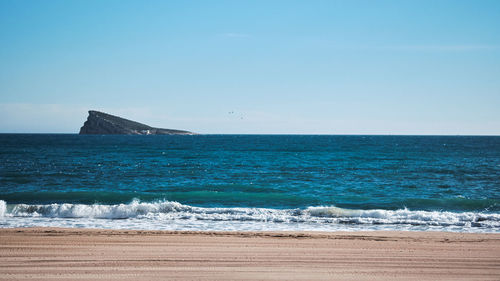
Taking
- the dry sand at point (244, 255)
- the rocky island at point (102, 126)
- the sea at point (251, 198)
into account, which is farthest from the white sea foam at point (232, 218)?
the rocky island at point (102, 126)

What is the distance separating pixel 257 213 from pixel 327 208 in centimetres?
304

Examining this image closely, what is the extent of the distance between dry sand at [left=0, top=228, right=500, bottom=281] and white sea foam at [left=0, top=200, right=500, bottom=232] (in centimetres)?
165

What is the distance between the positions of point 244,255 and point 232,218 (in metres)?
6.13

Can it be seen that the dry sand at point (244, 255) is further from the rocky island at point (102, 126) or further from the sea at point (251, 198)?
the rocky island at point (102, 126)

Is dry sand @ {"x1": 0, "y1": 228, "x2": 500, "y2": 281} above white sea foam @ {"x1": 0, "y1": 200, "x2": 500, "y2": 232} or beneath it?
above

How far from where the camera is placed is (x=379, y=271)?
8.53m

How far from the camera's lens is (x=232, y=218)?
15.8 metres

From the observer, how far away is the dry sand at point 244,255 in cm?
820

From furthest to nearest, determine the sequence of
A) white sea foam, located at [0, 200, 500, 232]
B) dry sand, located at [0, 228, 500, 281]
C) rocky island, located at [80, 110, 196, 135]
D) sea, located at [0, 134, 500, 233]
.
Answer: rocky island, located at [80, 110, 196, 135]
sea, located at [0, 134, 500, 233]
white sea foam, located at [0, 200, 500, 232]
dry sand, located at [0, 228, 500, 281]

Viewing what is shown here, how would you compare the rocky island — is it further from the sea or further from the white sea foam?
the white sea foam

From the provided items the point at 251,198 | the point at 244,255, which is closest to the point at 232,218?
the point at 251,198

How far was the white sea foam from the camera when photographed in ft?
46.7

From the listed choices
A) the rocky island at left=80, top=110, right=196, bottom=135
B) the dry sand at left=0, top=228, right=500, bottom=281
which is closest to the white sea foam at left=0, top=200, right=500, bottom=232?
the dry sand at left=0, top=228, right=500, bottom=281

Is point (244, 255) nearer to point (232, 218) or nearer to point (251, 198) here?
point (232, 218)
